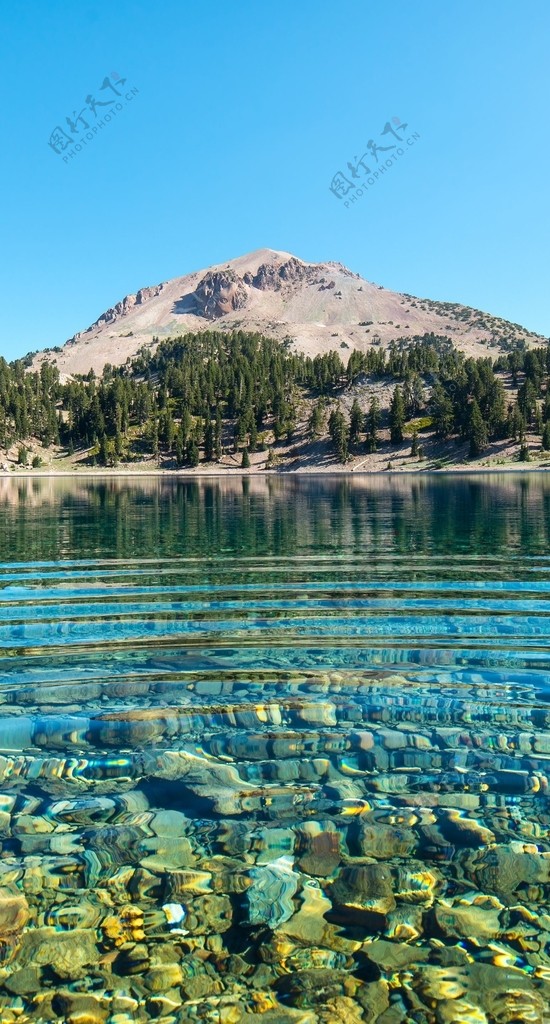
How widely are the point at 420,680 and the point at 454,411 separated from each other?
187m

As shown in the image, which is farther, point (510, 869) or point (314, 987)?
point (510, 869)

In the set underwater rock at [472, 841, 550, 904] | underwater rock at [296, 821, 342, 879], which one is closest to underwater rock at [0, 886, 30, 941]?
underwater rock at [296, 821, 342, 879]

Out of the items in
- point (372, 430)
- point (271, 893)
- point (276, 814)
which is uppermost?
point (372, 430)

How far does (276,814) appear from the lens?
27.7ft

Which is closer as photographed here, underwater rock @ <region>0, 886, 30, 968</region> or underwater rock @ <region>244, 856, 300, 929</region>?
underwater rock @ <region>0, 886, 30, 968</region>

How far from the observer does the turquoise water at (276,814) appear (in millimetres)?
5883

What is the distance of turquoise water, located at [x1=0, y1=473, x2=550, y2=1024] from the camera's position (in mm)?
5883

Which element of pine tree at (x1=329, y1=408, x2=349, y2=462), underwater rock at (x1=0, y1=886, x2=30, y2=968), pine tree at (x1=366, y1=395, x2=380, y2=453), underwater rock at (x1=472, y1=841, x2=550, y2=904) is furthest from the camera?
pine tree at (x1=366, y1=395, x2=380, y2=453)

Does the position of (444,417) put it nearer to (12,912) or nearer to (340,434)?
(340,434)

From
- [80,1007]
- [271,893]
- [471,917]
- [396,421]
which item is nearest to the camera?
[80,1007]

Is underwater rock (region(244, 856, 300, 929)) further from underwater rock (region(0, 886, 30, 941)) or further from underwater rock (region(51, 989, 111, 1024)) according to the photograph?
underwater rock (region(0, 886, 30, 941))

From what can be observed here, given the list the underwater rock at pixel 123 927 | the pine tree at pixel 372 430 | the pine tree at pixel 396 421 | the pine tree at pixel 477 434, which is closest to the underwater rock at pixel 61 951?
the underwater rock at pixel 123 927

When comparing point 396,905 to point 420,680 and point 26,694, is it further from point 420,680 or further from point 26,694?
point 26,694

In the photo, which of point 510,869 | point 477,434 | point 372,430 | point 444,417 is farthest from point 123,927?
point 372,430
